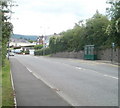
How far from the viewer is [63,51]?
267 feet

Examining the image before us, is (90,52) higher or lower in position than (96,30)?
lower

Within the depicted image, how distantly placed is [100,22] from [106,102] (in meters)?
48.3

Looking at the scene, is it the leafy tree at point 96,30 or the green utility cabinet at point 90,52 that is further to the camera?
the leafy tree at point 96,30

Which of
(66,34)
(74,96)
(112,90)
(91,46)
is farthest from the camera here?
(66,34)

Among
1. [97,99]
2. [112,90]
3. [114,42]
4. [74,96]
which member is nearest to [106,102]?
[97,99]

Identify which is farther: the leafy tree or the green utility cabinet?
the leafy tree

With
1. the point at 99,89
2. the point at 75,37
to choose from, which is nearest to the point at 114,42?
the point at 75,37

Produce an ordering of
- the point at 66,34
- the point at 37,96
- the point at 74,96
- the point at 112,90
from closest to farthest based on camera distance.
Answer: the point at 37,96, the point at 74,96, the point at 112,90, the point at 66,34

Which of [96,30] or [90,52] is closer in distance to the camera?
[90,52]

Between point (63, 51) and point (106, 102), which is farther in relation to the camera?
point (63, 51)

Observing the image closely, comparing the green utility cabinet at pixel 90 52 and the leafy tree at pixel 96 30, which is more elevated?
the leafy tree at pixel 96 30

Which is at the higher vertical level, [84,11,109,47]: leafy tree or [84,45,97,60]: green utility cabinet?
[84,11,109,47]: leafy tree

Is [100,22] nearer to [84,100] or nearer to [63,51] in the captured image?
[63,51]

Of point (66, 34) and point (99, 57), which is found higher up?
point (66, 34)
